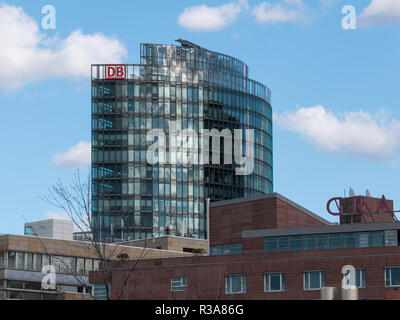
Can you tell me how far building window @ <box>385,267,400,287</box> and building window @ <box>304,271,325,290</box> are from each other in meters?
5.92

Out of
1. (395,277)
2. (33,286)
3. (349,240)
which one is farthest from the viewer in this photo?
(33,286)

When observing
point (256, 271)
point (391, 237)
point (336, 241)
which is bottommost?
point (256, 271)

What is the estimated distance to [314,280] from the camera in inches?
2945

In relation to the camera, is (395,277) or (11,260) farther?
(11,260)

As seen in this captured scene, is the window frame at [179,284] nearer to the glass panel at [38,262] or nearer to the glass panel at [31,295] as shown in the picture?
the glass panel at [31,295]

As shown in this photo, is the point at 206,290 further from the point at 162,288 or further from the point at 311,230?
the point at 311,230

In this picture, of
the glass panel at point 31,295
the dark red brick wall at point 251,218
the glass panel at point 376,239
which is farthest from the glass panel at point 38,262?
the glass panel at point 376,239

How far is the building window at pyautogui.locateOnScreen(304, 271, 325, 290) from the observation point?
74562mm

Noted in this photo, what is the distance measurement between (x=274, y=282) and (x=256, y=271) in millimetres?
2074

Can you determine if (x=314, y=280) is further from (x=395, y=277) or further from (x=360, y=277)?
(x=395, y=277)

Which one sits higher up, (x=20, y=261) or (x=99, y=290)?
(x=20, y=261)

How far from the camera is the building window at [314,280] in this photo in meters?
74.6

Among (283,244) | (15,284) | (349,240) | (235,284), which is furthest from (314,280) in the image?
(15,284)

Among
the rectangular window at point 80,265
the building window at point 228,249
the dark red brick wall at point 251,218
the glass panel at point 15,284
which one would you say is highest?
the dark red brick wall at point 251,218
